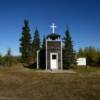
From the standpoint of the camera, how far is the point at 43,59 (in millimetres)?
31219

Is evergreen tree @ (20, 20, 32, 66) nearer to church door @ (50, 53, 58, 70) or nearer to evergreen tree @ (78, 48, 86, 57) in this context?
evergreen tree @ (78, 48, 86, 57)

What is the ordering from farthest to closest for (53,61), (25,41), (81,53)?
(81,53)
(25,41)
(53,61)

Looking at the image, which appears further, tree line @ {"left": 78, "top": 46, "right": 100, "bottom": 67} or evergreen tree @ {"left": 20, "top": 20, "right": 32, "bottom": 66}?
evergreen tree @ {"left": 20, "top": 20, "right": 32, "bottom": 66}

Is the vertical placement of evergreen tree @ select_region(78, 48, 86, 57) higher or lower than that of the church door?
higher

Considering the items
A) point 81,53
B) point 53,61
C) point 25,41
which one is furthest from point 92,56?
point 53,61

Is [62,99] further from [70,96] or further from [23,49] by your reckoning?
[23,49]

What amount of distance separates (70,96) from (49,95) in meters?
0.90

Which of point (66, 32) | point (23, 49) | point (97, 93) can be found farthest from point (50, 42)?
point (23, 49)

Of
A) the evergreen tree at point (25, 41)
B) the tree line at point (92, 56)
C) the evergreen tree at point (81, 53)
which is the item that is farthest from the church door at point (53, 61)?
the evergreen tree at point (81, 53)

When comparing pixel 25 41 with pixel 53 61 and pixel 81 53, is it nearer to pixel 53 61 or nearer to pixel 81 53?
pixel 81 53

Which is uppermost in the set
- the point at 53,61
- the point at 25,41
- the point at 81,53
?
the point at 25,41

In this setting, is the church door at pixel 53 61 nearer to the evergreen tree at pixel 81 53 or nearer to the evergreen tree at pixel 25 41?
the evergreen tree at pixel 25 41

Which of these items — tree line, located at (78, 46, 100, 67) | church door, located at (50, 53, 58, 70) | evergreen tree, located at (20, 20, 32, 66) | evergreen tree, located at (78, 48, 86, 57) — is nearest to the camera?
church door, located at (50, 53, 58, 70)

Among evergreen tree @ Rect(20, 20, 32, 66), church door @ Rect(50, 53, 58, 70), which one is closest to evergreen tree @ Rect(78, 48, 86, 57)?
evergreen tree @ Rect(20, 20, 32, 66)
